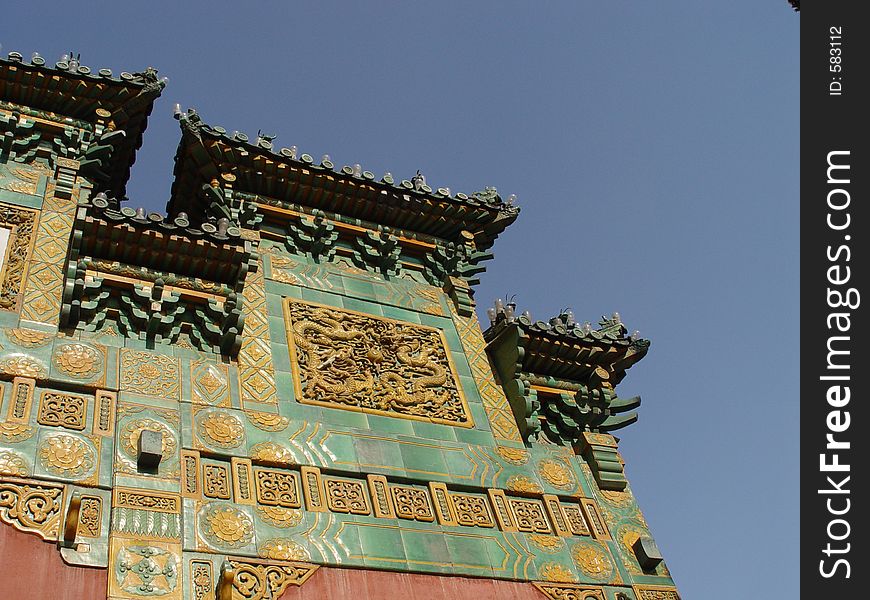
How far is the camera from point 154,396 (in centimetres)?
807

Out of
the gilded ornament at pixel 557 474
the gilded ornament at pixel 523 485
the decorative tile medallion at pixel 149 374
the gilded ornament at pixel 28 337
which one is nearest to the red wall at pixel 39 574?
the decorative tile medallion at pixel 149 374

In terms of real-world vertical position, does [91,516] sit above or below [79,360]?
below

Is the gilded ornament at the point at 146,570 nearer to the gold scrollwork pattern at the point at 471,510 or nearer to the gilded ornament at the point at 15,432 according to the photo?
the gilded ornament at the point at 15,432

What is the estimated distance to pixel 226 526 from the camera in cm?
722

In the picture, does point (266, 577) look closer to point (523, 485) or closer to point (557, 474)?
point (523, 485)

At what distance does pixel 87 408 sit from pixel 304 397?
6.73ft

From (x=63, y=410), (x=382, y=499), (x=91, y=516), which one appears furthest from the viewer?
(x=382, y=499)

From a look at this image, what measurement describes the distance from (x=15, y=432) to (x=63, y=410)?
460 mm

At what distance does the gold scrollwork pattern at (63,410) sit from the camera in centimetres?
738

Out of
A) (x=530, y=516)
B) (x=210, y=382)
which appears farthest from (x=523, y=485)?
(x=210, y=382)

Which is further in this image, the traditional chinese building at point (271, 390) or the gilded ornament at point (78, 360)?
the gilded ornament at point (78, 360)

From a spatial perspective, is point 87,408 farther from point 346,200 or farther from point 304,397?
point 346,200

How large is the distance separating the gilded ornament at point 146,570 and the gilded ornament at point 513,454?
12.0 feet
